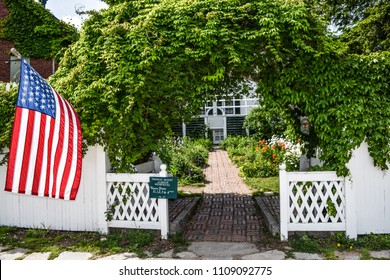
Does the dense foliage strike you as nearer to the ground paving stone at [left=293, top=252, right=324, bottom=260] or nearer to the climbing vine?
the ground paving stone at [left=293, top=252, right=324, bottom=260]

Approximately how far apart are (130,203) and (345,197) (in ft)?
12.0

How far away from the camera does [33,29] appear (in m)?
14.4

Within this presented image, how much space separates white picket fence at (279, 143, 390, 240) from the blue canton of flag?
367 cm

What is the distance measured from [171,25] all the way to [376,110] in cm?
366

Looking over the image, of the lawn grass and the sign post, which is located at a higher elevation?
the sign post

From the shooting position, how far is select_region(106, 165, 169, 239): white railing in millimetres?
5230

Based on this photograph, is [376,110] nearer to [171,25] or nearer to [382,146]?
[382,146]

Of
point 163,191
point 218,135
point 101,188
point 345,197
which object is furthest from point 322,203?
point 218,135

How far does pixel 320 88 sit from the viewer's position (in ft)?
16.5

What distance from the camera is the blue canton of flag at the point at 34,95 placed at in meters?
3.83

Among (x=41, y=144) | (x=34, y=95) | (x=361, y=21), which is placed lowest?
(x=41, y=144)

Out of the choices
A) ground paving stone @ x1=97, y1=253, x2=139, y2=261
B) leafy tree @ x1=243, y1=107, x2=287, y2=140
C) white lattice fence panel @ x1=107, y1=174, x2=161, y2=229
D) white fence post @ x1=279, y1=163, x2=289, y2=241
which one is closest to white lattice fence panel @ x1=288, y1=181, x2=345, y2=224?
white fence post @ x1=279, y1=163, x2=289, y2=241

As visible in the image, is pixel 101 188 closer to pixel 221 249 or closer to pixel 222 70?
pixel 221 249

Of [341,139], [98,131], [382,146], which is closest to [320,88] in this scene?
[341,139]
